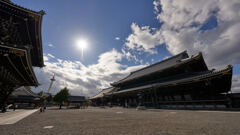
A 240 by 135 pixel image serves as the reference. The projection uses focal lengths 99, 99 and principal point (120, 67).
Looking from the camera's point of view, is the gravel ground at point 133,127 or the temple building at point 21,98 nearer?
the gravel ground at point 133,127

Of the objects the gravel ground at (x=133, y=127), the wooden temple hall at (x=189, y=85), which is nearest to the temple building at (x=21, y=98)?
the wooden temple hall at (x=189, y=85)

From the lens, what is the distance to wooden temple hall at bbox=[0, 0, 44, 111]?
5.95 metres

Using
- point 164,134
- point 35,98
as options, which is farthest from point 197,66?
point 35,98

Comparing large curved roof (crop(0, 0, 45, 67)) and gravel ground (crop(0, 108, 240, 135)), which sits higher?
large curved roof (crop(0, 0, 45, 67))

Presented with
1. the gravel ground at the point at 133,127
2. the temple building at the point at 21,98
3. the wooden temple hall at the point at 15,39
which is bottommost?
the gravel ground at the point at 133,127

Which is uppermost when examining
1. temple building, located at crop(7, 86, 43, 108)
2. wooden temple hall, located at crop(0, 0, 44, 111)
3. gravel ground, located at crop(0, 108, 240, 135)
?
wooden temple hall, located at crop(0, 0, 44, 111)

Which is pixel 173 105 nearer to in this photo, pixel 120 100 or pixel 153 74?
pixel 153 74

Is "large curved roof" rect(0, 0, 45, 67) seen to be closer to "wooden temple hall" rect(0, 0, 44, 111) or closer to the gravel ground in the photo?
"wooden temple hall" rect(0, 0, 44, 111)

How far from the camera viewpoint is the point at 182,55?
63.6 ft

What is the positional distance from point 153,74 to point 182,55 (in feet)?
23.3

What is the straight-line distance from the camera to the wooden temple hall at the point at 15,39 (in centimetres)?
595

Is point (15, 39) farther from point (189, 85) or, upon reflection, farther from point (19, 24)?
point (189, 85)

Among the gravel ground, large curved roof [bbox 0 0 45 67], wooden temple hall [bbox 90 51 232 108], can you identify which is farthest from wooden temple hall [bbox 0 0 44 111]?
wooden temple hall [bbox 90 51 232 108]

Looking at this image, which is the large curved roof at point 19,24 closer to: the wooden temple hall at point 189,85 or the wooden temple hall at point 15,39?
the wooden temple hall at point 15,39
